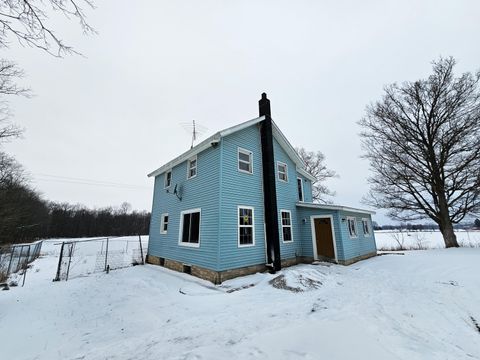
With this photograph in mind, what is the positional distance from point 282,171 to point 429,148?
1172 centimetres

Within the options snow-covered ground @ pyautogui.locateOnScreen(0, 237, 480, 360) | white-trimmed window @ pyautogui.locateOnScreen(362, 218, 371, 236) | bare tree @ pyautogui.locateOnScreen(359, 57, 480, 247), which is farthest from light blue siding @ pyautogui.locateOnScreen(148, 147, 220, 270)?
bare tree @ pyautogui.locateOnScreen(359, 57, 480, 247)

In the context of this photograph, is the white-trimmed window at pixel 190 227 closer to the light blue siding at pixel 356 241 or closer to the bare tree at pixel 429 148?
the light blue siding at pixel 356 241

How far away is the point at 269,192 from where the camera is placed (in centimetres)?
967

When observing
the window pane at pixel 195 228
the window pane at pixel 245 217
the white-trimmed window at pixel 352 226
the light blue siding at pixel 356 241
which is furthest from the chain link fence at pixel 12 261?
the white-trimmed window at pixel 352 226

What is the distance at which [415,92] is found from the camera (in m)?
14.7

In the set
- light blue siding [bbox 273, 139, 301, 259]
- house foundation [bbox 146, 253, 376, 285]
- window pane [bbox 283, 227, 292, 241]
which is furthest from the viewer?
window pane [bbox 283, 227, 292, 241]

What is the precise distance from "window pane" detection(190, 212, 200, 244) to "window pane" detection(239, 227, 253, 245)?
7.00 ft

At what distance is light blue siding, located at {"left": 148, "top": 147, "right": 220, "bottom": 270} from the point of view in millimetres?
8336

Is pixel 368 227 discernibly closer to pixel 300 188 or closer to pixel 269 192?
pixel 300 188

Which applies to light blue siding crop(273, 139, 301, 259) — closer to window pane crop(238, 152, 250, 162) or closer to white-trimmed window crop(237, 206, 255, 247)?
white-trimmed window crop(237, 206, 255, 247)

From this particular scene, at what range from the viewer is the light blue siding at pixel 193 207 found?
8336 millimetres

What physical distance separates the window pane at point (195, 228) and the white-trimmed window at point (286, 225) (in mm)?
4669

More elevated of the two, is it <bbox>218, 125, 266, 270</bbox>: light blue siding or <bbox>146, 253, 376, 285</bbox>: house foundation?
<bbox>218, 125, 266, 270</bbox>: light blue siding

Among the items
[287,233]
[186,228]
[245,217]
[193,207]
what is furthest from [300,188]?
[186,228]
